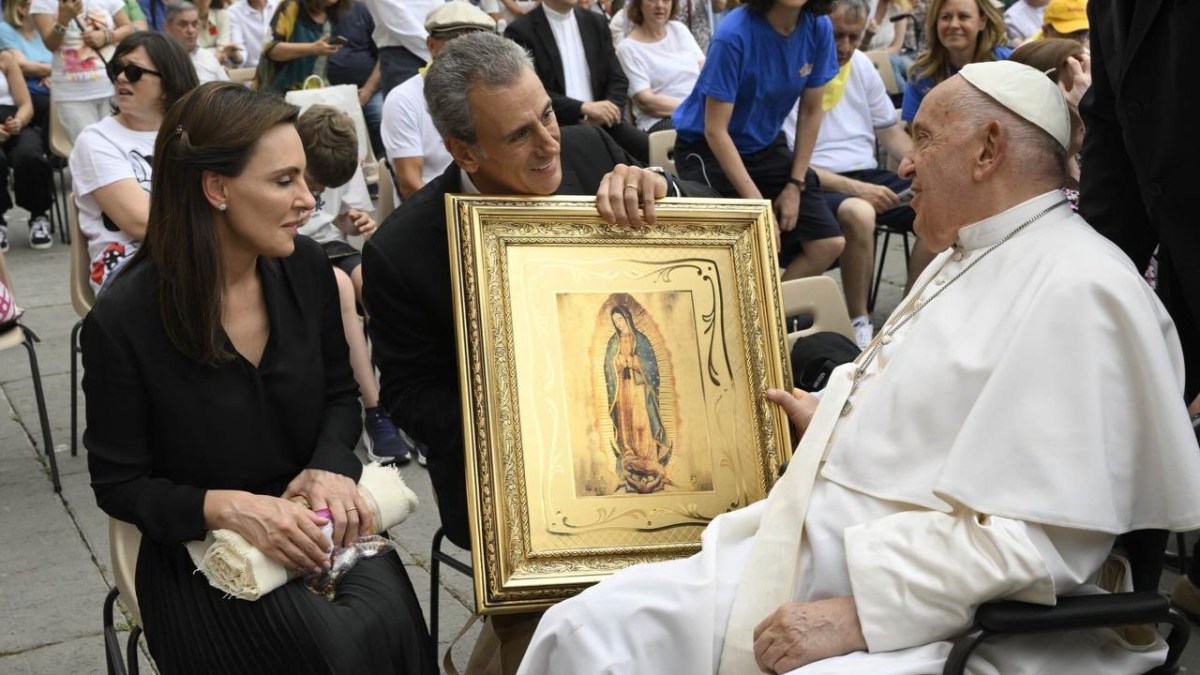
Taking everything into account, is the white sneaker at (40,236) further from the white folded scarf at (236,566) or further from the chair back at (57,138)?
the white folded scarf at (236,566)

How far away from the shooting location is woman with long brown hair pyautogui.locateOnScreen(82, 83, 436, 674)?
2904 mm

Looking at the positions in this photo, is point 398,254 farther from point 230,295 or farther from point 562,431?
point 562,431

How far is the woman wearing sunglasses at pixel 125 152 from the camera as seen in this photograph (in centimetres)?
528

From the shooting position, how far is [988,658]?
244 cm

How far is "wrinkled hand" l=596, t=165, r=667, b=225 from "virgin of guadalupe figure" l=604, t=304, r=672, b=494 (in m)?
0.21

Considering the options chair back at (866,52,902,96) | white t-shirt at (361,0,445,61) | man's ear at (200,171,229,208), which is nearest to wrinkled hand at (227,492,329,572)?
man's ear at (200,171,229,208)

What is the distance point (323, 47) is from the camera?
9297 mm

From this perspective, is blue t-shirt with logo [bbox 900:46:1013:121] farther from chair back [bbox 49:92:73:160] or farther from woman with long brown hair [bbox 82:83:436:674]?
chair back [bbox 49:92:73:160]

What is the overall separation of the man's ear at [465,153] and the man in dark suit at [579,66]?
13.0 feet

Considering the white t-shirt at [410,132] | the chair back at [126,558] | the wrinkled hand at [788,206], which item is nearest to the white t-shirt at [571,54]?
the white t-shirt at [410,132]

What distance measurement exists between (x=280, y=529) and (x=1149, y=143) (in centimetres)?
215

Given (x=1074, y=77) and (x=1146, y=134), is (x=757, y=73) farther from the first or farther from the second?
(x=1146, y=134)

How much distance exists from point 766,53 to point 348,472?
3.58 m

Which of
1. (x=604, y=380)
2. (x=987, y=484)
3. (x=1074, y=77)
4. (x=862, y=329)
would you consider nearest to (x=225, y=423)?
(x=604, y=380)
